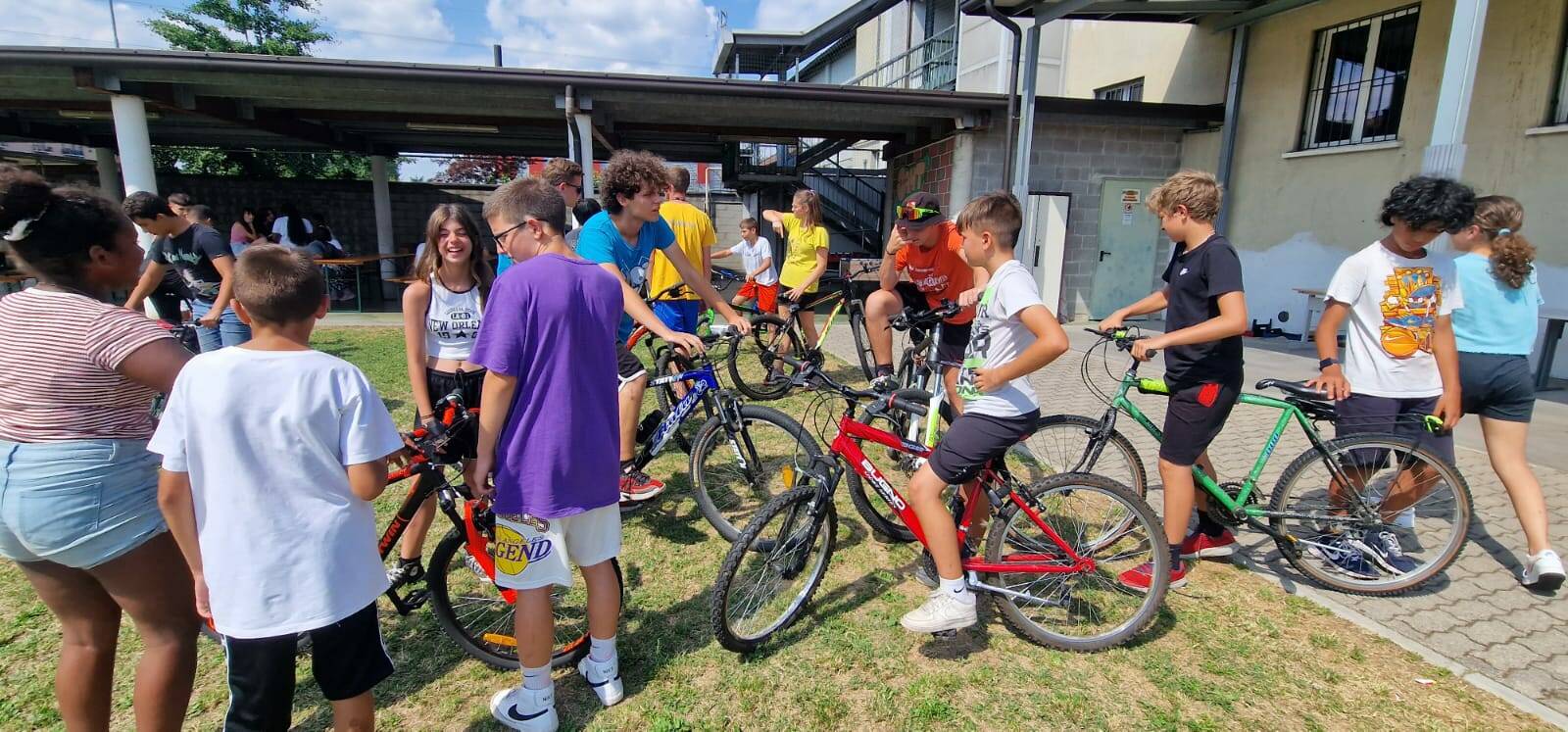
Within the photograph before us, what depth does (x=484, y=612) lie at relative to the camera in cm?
286

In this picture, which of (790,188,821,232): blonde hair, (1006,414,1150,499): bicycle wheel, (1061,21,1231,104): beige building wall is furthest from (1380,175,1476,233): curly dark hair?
(1061,21,1231,104): beige building wall

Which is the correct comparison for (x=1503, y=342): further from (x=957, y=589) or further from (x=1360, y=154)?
(x=1360, y=154)

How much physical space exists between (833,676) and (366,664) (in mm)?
1527

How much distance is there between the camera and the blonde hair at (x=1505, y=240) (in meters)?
3.08

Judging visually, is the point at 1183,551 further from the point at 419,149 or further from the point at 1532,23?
the point at 419,149

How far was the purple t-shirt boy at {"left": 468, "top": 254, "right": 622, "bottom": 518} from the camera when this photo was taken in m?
2.04

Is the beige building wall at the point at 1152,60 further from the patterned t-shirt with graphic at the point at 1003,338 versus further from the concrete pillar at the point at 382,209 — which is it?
the concrete pillar at the point at 382,209

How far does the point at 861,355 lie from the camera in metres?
6.84

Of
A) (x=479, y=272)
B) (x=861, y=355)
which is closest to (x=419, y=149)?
(x=861, y=355)

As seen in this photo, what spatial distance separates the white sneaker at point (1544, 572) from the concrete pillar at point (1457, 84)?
12.8 feet

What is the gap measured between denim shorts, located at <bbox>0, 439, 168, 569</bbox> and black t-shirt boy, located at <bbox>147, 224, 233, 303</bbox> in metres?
3.64

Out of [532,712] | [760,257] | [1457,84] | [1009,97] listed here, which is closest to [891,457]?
[532,712]

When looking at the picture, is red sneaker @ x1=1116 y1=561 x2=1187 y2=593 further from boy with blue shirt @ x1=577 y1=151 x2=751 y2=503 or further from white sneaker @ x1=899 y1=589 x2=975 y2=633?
boy with blue shirt @ x1=577 y1=151 x2=751 y2=503

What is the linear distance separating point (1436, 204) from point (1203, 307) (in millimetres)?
944
